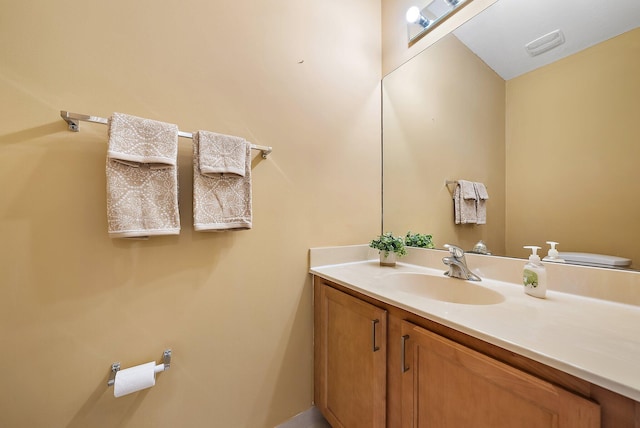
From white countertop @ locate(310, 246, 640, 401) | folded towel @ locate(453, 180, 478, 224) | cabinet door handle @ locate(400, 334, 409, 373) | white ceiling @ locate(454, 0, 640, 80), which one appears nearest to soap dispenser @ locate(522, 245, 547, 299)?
white countertop @ locate(310, 246, 640, 401)

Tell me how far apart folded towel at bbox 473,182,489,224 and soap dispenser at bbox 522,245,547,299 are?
0.32m

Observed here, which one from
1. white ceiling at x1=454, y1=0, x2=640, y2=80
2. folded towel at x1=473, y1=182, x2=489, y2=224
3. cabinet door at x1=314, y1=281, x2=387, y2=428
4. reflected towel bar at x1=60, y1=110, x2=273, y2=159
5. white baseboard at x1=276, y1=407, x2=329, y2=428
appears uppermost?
white ceiling at x1=454, y1=0, x2=640, y2=80

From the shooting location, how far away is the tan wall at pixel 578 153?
2.46ft

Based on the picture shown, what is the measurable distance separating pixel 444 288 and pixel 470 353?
54cm

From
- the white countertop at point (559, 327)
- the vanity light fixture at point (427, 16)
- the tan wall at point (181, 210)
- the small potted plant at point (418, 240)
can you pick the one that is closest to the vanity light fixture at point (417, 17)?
the vanity light fixture at point (427, 16)

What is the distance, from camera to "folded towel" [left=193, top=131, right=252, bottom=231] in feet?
2.82

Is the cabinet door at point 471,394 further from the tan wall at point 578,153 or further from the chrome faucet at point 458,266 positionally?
the tan wall at point 578,153

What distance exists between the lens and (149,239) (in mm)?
860

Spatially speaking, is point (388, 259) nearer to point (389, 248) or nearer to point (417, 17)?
point (389, 248)

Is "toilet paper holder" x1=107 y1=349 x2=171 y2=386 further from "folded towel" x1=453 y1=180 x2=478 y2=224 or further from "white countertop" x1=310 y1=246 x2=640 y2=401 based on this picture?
"folded towel" x1=453 y1=180 x2=478 y2=224

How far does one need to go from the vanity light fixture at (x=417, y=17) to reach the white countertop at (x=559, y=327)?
1452 mm

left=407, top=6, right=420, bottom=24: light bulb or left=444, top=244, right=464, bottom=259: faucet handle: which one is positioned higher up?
left=407, top=6, right=420, bottom=24: light bulb

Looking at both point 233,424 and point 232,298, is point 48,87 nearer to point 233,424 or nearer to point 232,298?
point 232,298

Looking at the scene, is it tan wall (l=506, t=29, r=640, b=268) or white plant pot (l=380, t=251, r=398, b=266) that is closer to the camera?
tan wall (l=506, t=29, r=640, b=268)
